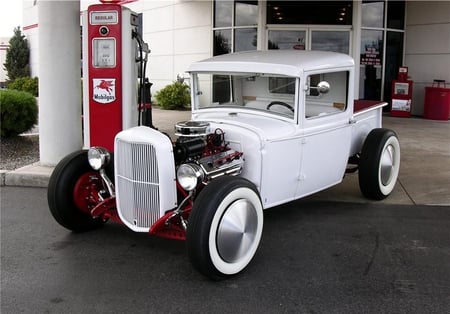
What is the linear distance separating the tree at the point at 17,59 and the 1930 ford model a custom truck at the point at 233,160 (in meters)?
24.7

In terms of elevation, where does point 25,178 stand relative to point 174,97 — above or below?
below

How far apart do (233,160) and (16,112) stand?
6.24 meters

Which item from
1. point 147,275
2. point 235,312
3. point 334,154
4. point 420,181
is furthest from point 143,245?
point 420,181

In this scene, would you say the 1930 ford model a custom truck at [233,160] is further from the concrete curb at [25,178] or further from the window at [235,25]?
the window at [235,25]

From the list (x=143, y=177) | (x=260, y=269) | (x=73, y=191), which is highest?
(x=143, y=177)

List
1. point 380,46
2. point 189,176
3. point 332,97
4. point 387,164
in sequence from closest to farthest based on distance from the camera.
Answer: point 189,176 < point 332,97 < point 387,164 < point 380,46

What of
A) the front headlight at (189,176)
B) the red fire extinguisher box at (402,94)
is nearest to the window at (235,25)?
the red fire extinguisher box at (402,94)

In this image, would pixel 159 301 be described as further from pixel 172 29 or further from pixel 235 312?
pixel 172 29

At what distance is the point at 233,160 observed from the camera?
4715 mm

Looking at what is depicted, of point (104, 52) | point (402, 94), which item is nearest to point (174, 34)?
point (402, 94)

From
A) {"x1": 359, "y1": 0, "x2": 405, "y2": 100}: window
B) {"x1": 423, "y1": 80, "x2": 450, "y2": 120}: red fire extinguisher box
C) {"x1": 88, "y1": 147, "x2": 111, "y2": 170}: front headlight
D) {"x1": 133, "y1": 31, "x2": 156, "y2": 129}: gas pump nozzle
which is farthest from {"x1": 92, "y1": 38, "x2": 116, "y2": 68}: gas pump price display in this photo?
{"x1": 423, "y1": 80, "x2": 450, "y2": 120}: red fire extinguisher box

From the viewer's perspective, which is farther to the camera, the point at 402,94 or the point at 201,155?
the point at 402,94

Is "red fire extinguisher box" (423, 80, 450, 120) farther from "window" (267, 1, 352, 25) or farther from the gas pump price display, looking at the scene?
the gas pump price display

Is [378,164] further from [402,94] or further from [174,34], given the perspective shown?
[174,34]
